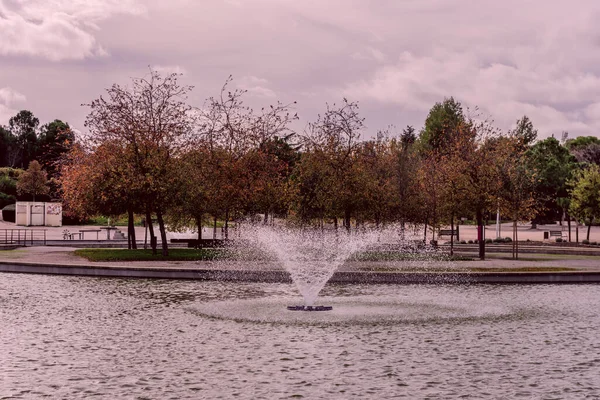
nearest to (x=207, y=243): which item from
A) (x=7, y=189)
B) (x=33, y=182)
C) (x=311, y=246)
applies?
(x=311, y=246)

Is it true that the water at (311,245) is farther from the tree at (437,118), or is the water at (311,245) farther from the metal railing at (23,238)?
the tree at (437,118)

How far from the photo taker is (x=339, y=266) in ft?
91.2

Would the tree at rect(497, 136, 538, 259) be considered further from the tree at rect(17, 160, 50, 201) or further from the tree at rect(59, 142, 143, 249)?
the tree at rect(17, 160, 50, 201)

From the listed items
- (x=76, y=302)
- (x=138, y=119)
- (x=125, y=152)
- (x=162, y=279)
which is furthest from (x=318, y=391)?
(x=138, y=119)

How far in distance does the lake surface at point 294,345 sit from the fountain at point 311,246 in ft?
15.5

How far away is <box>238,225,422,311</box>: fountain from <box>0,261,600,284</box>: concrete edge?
0.84 m

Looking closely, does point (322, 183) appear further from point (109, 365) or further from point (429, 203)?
point (109, 365)

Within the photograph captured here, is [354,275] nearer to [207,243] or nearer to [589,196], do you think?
[207,243]

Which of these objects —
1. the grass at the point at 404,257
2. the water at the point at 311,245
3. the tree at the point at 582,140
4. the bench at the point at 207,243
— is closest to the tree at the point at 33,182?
the water at the point at 311,245

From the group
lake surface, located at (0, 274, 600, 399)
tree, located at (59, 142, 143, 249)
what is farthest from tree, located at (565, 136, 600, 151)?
lake surface, located at (0, 274, 600, 399)

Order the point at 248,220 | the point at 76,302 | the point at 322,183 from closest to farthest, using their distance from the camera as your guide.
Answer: the point at 76,302 < the point at 322,183 < the point at 248,220

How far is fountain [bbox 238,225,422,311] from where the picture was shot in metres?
26.0

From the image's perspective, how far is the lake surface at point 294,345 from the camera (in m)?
9.22

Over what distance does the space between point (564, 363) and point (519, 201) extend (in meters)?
23.5
